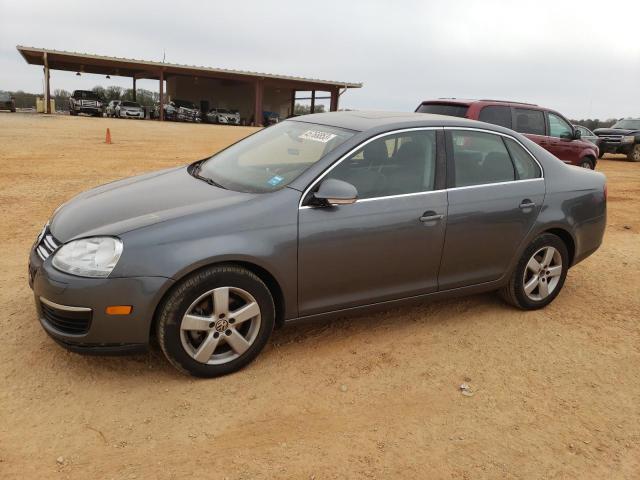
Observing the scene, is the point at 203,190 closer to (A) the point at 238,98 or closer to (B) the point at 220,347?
(B) the point at 220,347

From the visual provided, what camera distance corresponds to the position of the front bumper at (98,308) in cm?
296

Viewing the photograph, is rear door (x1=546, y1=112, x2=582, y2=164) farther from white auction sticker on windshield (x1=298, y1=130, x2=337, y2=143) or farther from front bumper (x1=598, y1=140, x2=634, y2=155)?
front bumper (x1=598, y1=140, x2=634, y2=155)

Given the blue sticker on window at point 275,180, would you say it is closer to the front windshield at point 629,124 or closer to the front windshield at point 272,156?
the front windshield at point 272,156

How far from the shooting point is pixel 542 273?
4566 millimetres

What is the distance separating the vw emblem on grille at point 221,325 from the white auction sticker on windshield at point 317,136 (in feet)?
4.80

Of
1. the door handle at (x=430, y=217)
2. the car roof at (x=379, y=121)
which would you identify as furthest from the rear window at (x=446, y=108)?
the door handle at (x=430, y=217)

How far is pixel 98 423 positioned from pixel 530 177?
3566mm

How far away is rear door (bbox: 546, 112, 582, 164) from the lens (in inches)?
442

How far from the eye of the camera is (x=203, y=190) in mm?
3705

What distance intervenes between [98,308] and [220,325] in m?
0.68

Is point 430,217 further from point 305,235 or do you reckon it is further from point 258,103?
point 258,103

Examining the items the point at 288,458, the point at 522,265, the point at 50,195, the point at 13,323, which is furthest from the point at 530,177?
the point at 50,195

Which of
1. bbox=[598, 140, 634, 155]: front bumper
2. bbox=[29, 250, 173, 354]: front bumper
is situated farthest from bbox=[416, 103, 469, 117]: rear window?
bbox=[598, 140, 634, 155]: front bumper

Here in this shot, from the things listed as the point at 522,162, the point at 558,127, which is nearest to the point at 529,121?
the point at 558,127
